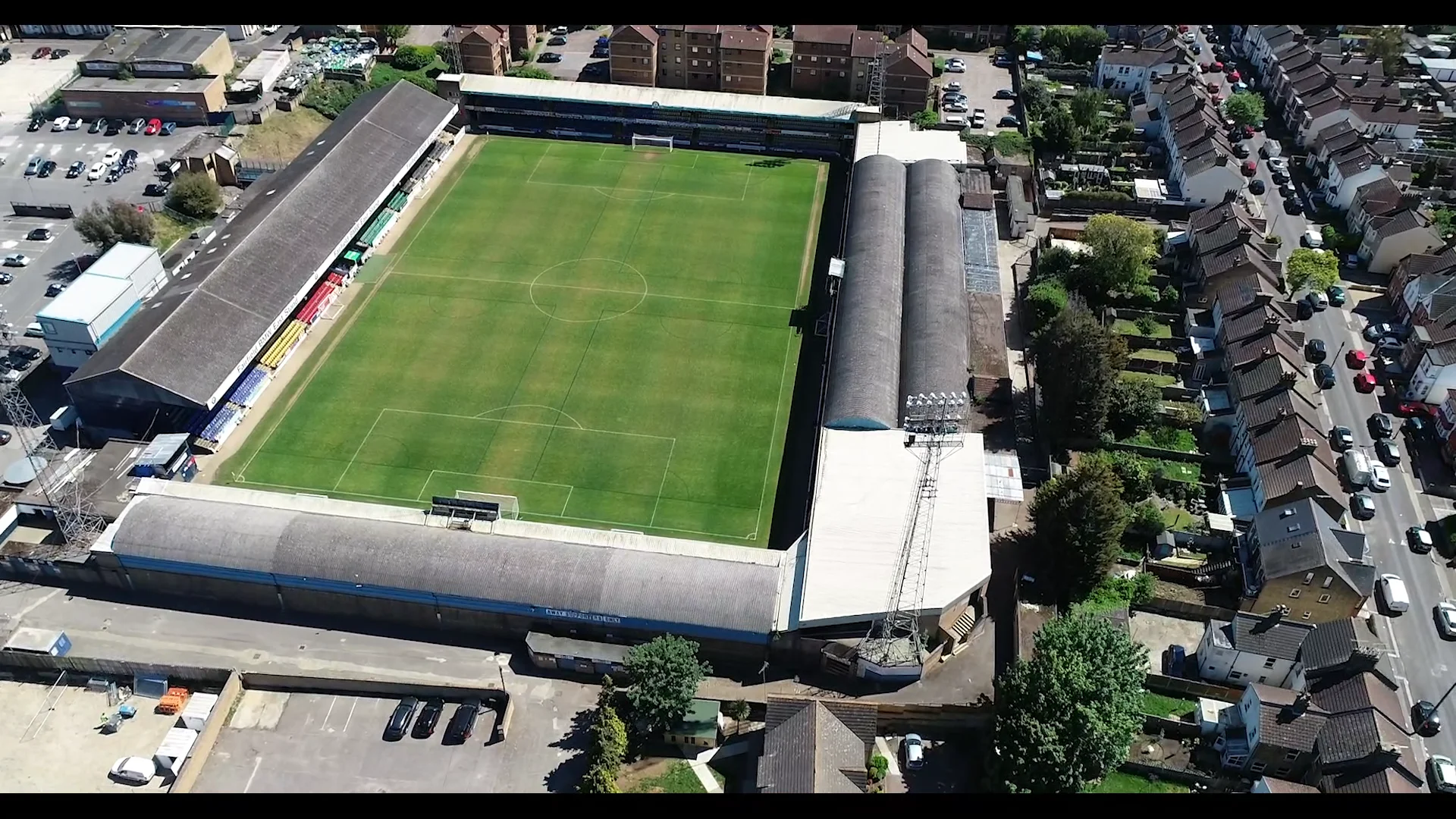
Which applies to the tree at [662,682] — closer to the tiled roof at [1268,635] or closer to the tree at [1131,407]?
the tiled roof at [1268,635]

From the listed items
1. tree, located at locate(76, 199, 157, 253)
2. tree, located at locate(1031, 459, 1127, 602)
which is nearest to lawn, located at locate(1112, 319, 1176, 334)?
tree, located at locate(1031, 459, 1127, 602)

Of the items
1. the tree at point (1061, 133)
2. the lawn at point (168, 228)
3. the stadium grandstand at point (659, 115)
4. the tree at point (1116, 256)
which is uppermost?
the tree at point (1061, 133)

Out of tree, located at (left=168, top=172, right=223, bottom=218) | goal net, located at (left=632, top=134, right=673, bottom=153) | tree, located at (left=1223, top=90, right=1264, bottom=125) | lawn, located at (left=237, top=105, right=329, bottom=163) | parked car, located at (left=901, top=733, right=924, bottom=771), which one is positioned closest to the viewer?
parked car, located at (left=901, top=733, right=924, bottom=771)

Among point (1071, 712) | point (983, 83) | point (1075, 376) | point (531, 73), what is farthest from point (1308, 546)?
point (531, 73)

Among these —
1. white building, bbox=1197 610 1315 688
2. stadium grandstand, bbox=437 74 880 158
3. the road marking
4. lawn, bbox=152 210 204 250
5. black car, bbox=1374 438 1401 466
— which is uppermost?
stadium grandstand, bbox=437 74 880 158

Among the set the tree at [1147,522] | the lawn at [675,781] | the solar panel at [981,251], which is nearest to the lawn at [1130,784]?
the tree at [1147,522]

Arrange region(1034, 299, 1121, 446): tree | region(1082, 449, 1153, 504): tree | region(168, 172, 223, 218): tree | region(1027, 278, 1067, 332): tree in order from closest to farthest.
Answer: region(1082, 449, 1153, 504): tree < region(1034, 299, 1121, 446): tree < region(1027, 278, 1067, 332): tree < region(168, 172, 223, 218): tree

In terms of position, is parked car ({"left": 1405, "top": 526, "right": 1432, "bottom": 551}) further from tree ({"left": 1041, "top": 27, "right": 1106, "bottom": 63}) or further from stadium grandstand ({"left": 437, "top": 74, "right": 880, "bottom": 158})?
tree ({"left": 1041, "top": 27, "right": 1106, "bottom": 63})
